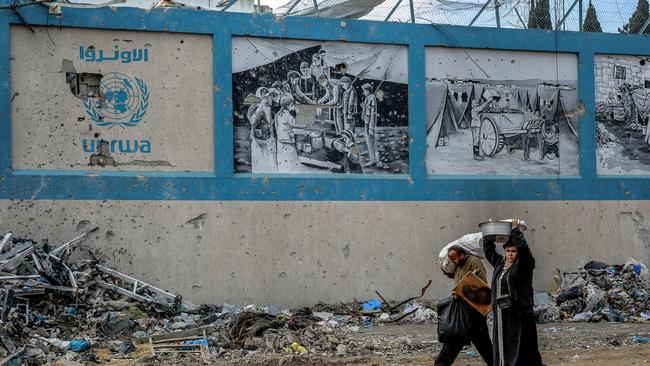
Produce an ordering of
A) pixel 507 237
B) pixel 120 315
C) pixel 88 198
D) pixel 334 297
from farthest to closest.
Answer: pixel 334 297
pixel 88 198
pixel 120 315
pixel 507 237

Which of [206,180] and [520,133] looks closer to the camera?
[206,180]

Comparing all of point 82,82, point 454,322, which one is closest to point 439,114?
point 82,82

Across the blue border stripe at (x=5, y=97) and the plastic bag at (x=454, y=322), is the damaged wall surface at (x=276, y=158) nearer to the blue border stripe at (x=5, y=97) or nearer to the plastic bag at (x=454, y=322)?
the blue border stripe at (x=5, y=97)

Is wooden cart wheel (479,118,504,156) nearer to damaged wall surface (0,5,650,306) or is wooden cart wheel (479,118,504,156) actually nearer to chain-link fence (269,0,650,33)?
damaged wall surface (0,5,650,306)

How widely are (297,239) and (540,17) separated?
5.50m

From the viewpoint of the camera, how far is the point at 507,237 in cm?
679

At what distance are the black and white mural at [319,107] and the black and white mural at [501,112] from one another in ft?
2.07

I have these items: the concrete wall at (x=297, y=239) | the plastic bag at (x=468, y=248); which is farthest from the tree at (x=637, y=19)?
the plastic bag at (x=468, y=248)

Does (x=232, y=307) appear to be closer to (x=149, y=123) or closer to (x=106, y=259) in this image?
(x=106, y=259)

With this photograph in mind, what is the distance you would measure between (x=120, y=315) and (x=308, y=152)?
3844 millimetres

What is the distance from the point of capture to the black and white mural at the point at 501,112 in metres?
13.2

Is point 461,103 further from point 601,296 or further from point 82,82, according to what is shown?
point 82,82

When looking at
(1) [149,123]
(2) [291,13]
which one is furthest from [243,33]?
(1) [149,123]

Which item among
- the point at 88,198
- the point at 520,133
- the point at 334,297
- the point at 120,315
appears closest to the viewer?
the point at 120,315
